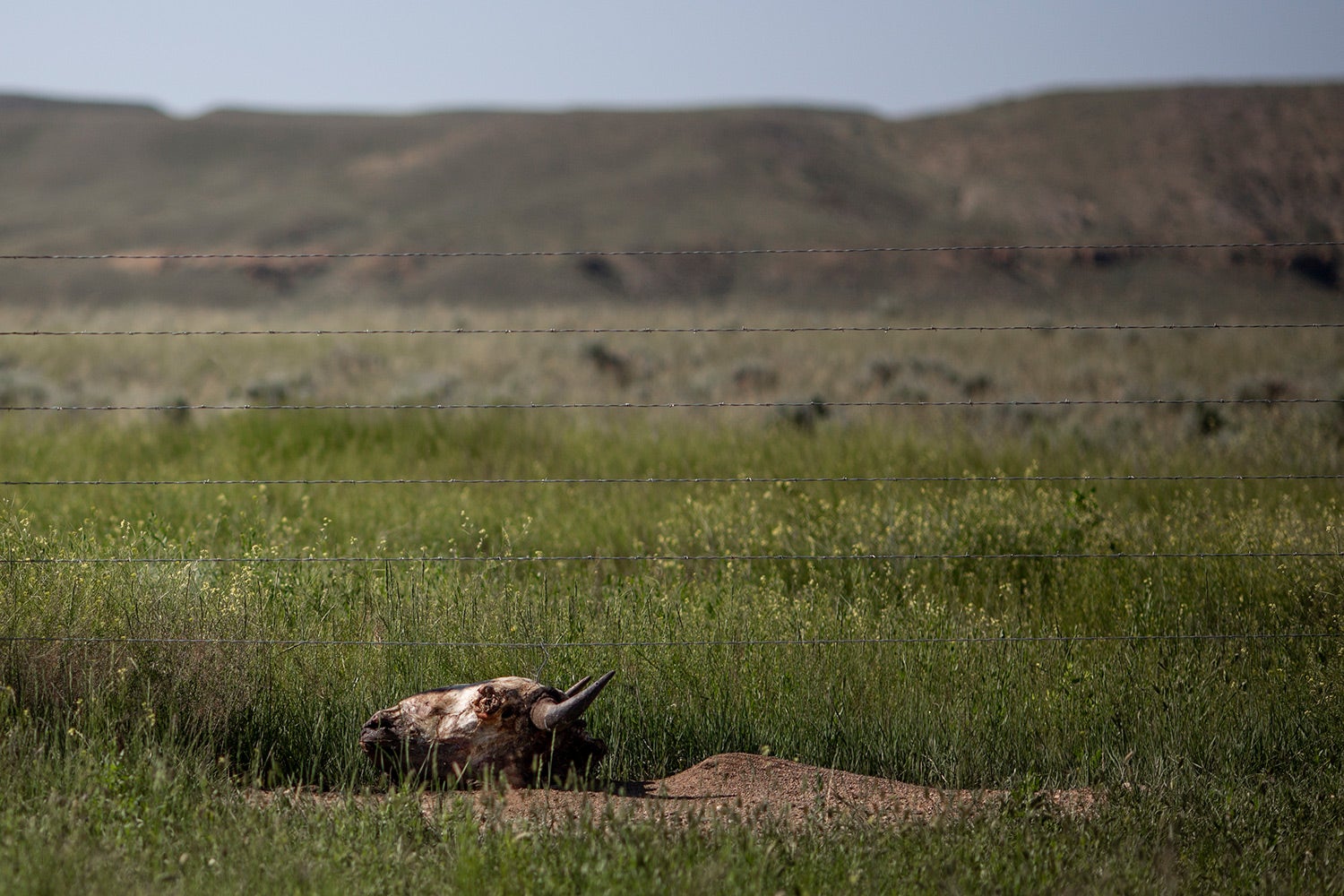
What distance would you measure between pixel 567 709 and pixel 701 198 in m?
86.3

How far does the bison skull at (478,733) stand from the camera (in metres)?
5.66

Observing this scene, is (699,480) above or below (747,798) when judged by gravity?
above

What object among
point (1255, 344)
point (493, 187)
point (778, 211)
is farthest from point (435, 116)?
point (1255, 344)

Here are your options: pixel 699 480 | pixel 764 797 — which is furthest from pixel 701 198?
pixel 764 797

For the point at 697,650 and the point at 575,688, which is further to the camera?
the point at 697,650

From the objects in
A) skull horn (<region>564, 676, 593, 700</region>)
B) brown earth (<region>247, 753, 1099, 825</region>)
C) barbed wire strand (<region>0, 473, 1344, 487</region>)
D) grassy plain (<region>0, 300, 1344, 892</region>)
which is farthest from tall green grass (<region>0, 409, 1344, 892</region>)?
skull horn (<region>564, 676, 593, 700</region>)

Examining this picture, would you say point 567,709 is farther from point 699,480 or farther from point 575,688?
point 699,480

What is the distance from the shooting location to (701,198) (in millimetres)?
89812

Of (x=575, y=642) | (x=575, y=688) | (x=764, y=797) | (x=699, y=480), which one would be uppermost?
(x=699, y=480)

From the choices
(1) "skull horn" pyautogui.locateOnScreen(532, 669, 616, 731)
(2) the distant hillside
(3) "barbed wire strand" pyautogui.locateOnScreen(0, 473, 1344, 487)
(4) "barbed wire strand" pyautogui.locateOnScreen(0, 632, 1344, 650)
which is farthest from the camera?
(2) the distant hillside

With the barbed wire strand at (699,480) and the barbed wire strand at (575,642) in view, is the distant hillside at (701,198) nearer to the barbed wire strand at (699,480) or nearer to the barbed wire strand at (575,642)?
the barbed wire strand at (699,480)

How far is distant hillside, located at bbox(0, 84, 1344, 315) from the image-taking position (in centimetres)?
7462

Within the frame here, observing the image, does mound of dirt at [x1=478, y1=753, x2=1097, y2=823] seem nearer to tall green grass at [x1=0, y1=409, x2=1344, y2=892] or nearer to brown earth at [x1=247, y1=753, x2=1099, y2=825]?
brown earth at [x1=247, y1=753, x2=1099, y2=825]

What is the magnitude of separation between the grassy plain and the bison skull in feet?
0.97
